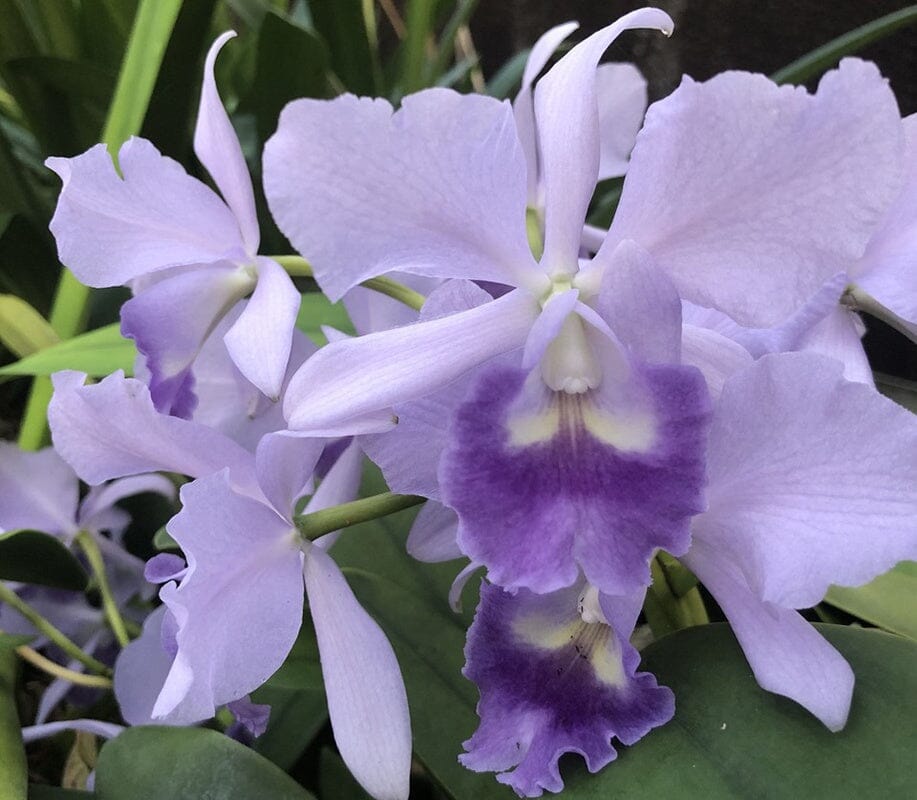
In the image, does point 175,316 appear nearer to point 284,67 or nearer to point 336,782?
point 336,782

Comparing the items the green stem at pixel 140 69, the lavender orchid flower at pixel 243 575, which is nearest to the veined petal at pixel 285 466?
the lavender orchid flower at pixel 243 575

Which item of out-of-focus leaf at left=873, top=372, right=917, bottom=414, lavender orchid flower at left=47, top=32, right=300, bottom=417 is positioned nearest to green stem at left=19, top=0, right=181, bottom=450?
lavender orchid flower at left=47, top=32, right=300, bottom=417

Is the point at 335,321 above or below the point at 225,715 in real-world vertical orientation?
above

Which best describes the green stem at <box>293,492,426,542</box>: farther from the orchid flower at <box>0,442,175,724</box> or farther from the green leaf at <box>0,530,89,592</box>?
the orchid flower at <box>0,442,175,724</box>

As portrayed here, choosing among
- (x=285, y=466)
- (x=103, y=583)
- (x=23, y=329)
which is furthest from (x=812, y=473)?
(x=23, y=329)

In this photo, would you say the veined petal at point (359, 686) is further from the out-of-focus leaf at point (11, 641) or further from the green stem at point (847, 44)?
the green stem at point (847, 44)

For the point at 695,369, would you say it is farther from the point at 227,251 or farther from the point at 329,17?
the point at 329,17

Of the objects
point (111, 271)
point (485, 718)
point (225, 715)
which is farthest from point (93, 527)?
point (485, 718)
